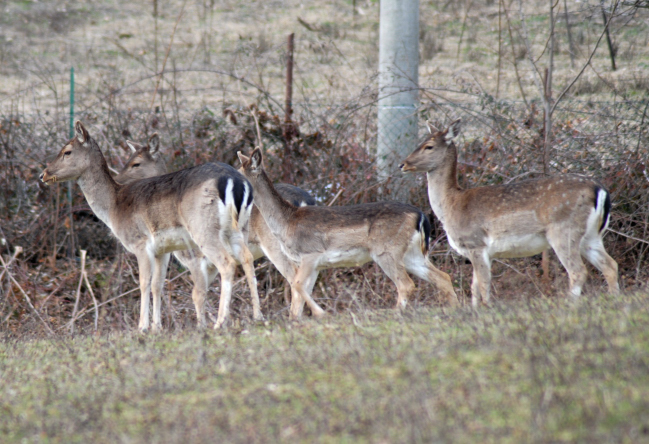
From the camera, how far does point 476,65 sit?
78.0 feet

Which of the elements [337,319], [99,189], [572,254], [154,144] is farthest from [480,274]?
[154,144]

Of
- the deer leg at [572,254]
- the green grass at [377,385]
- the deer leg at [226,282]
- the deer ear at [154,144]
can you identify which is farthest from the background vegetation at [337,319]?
the deer ear at [154,144]

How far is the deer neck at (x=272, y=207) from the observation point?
8172 millimetres

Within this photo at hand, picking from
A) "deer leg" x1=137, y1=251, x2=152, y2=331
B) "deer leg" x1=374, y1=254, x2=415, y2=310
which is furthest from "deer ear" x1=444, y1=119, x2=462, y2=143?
"deer leg" x1=137, y1=251, x2=152, y2=331

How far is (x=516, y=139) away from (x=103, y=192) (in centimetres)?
493

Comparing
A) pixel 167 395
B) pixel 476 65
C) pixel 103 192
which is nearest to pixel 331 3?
pixel 476 65

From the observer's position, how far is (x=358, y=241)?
25.5 ft

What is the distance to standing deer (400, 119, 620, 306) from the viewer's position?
24.0 ft

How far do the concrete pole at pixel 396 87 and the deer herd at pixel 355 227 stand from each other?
1913 mm

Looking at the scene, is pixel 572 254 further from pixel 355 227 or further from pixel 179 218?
pixel 179 218

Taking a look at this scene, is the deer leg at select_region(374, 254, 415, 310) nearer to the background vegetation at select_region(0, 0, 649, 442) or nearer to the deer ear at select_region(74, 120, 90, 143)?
the background vegetation at select_region(0, 0, 649, 442)

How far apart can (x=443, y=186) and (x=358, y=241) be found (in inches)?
49.3

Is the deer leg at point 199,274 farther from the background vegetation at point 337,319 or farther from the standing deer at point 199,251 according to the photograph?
the background vegetation at point 337,319

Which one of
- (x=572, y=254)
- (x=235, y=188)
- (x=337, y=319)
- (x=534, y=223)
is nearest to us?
(x=337, y=319)
